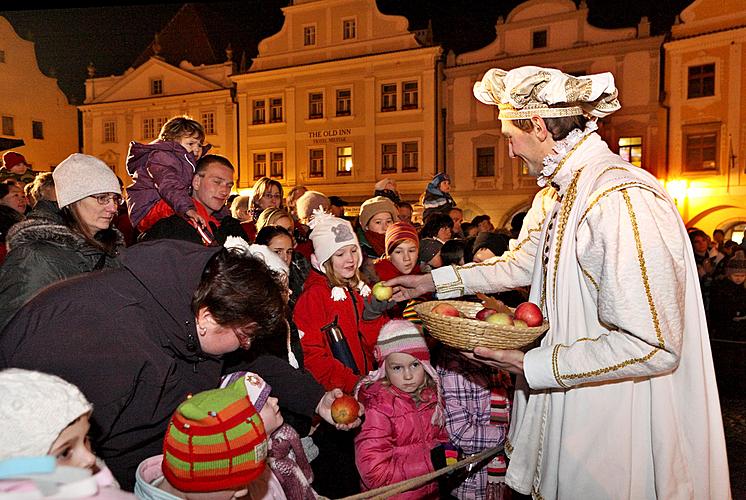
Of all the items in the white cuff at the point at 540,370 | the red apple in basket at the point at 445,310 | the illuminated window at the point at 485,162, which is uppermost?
the illuminated window at the point at 485,162

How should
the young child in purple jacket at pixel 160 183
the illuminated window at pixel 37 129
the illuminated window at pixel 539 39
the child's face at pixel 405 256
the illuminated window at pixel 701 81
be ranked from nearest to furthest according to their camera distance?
the young child in purple jacket at pixel 160 183
the child's face at pixel 405 256
the illuminated window at pixel 701 81
the illuminated window at pixel 37 129
the illuminated window at pixel 539 39

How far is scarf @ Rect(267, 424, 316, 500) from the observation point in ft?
9.31

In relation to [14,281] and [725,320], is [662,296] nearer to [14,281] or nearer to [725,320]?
[14,281]

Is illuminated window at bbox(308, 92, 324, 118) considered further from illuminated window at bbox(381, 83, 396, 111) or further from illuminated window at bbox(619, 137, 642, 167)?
illuminated window at bbox(619, 137, 642, 167)

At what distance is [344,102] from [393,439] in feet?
80.4

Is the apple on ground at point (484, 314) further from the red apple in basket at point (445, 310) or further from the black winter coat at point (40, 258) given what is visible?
the black winter coat at point (40, 258)

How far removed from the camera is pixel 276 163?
93.0 feet

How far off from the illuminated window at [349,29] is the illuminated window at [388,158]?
5175 millimetres

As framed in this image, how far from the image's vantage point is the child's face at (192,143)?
5.07 metres

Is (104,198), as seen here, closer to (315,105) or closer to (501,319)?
(501,319)

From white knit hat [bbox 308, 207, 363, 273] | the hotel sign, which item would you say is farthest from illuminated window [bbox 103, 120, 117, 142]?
white knit hat [bbox 308, 207, 363, 273]

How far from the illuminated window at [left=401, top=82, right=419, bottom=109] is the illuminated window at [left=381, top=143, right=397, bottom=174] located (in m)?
1.79

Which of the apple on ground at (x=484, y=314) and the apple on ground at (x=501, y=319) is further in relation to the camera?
the apple on ground at (x=484, y=314)

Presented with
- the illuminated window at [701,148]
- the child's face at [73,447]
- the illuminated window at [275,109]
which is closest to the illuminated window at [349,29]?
the illuminated window at [275,109]
